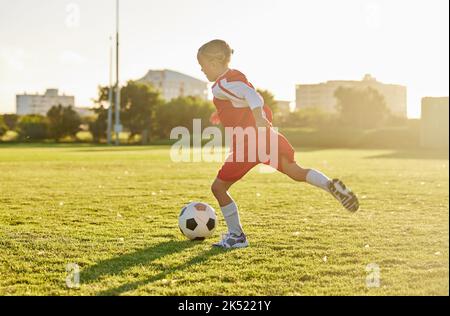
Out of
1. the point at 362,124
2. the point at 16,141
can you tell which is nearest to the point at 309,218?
the point at 16,141

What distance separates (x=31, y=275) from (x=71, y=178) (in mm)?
11143

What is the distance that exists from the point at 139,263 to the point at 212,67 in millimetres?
2072

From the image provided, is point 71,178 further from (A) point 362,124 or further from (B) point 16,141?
(A) point 362,124

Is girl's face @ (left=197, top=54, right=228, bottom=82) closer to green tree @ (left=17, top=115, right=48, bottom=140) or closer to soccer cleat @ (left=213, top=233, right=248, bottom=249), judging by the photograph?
soccer cleat @ (left=213, top=233, right=248, bottom=249)

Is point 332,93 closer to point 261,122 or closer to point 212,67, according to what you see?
point 212,67

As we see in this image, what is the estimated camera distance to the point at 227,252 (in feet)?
19.2

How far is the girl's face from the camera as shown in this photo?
5969 mm

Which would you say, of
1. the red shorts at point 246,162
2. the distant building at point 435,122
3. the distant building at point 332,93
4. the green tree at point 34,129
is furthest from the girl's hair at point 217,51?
the distant building at point 332,93

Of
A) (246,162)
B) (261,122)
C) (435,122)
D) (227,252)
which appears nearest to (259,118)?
(261,122)

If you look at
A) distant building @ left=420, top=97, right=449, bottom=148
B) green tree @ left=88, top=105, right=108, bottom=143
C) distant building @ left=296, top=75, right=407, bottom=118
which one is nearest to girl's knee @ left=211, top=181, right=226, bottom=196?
distant building @ left=420, top=97, right=449, bottom=148

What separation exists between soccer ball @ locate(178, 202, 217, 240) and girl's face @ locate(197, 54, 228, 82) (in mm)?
1537

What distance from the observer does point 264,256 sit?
18.5ft
